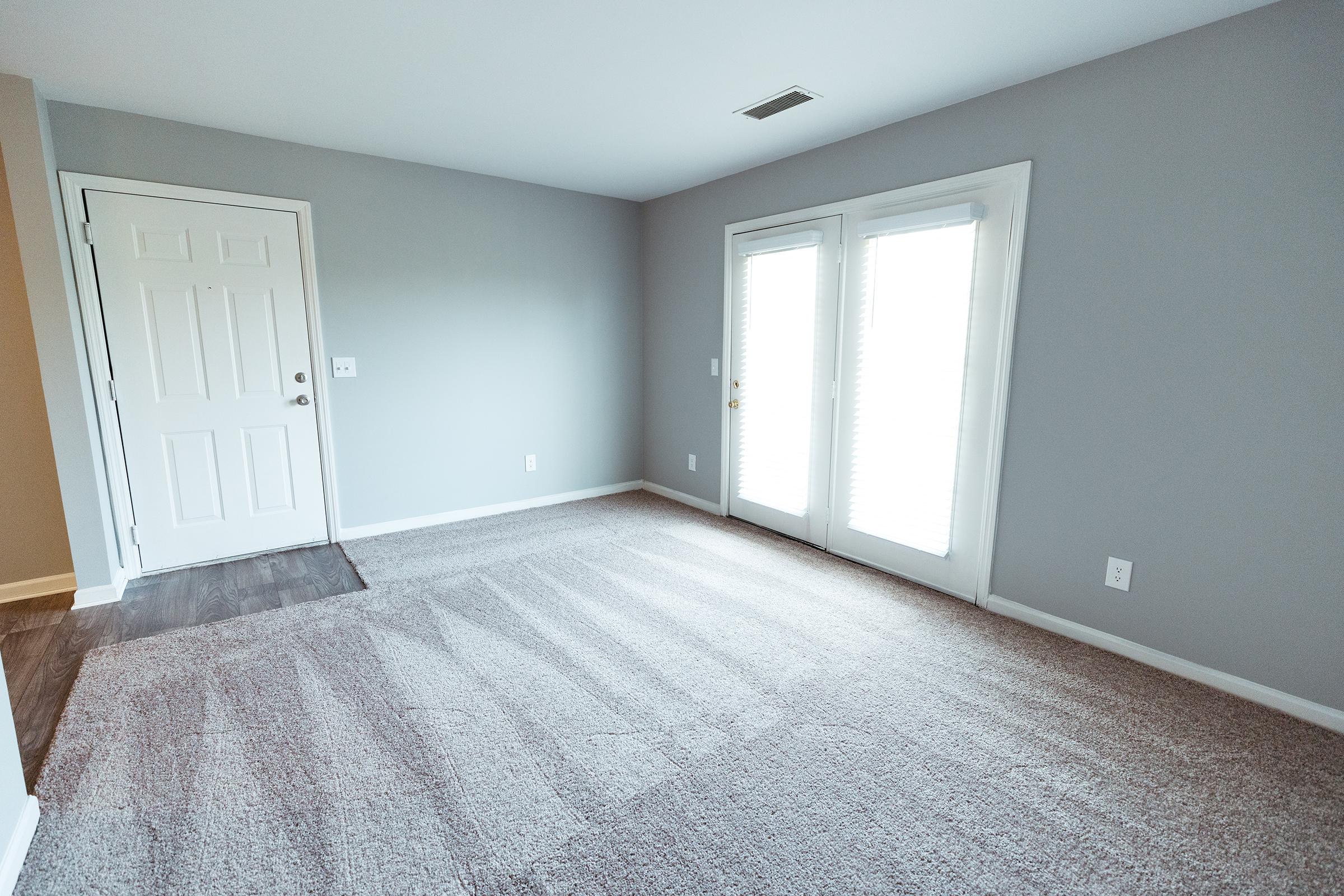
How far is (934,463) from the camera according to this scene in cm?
311

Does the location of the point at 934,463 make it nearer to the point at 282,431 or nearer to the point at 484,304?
the point at 484,304

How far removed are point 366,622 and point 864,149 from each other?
3.53 meters

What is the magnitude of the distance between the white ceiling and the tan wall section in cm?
96

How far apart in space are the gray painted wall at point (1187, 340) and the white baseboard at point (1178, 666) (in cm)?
3

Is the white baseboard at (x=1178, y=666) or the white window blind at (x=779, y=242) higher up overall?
the white window blind at (x=779, y=242)

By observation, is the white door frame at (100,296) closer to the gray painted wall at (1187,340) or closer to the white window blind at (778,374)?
the white window blind at (778,374)

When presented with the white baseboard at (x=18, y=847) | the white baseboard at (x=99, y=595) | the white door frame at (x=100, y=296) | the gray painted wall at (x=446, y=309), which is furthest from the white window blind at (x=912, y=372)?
the white baseboard at (x=99, y=595)

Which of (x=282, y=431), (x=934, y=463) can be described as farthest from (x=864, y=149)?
(x=282, y=431)

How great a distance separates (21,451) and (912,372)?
15.2 ft

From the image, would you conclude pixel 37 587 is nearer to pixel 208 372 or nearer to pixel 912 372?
pixel 208 372

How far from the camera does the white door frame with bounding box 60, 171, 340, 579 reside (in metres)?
3.00

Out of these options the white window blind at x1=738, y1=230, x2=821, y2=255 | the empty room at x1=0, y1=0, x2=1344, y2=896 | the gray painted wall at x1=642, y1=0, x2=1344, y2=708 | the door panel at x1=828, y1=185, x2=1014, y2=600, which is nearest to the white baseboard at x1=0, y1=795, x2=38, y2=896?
the empty room at x1=0, y1=0, x2=1344, y2=896

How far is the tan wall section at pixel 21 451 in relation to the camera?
9.74 feet

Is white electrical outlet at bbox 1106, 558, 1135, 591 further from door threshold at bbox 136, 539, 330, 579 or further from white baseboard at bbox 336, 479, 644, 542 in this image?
door threshold at bbox 136, 539, 330, 579
